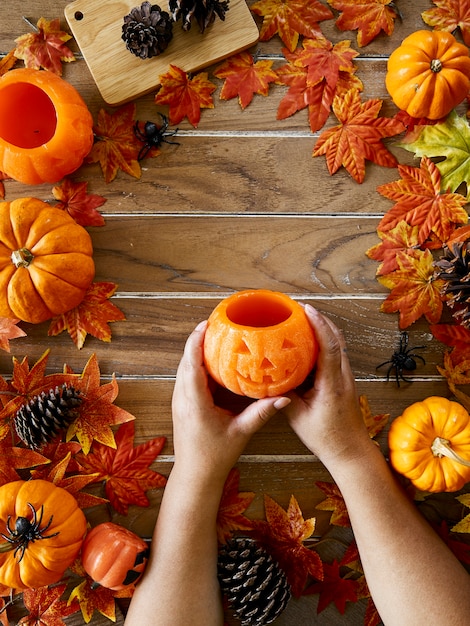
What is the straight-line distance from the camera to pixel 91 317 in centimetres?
132

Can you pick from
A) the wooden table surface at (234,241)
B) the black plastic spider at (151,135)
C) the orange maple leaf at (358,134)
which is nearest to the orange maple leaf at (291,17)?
the wooden table surface at (234,241)

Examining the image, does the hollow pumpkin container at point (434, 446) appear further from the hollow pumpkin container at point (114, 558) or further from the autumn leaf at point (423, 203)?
the hollow pumpkin container at point (114, 558)

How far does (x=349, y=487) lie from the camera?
1.19 meters

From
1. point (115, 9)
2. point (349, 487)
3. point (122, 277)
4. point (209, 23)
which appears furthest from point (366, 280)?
point (115, 9)

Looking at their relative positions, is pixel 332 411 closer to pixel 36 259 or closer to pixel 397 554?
pixel 397 554

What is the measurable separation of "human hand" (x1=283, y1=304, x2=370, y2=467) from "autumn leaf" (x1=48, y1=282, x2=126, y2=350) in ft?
1.47

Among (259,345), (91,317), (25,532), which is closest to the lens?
(259,345)

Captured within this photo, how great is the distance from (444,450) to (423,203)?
54cm

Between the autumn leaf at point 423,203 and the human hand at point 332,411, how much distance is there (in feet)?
1.03

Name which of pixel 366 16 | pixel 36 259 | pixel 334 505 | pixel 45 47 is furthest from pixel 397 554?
pixel 45 47

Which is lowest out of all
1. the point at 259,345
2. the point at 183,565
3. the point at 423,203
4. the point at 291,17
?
the point at 183,565

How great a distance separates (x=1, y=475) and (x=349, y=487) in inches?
29.5

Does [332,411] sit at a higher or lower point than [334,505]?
higher

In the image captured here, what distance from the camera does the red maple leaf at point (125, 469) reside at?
51.1 inches
